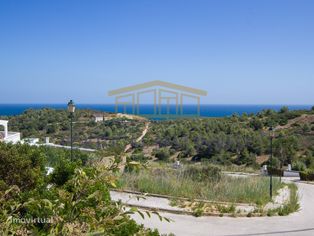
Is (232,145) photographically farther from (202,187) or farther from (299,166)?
(202,187)

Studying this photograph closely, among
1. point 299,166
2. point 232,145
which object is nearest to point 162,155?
point 232,145

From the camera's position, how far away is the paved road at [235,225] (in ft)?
27.1

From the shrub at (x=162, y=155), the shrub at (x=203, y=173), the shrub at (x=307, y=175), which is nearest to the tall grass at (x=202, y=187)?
the shrub at (x=203, y=173)

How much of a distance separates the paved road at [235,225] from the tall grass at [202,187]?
1.48 m

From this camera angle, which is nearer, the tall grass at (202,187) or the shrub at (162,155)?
the tall grass at (202,187)

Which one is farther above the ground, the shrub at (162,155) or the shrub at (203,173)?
the shrub at (203,173)

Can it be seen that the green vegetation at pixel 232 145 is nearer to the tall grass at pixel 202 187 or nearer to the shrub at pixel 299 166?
the shrub at pixel 299 166

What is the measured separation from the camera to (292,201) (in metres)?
11.4

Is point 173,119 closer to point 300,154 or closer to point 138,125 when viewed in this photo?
point 138,125

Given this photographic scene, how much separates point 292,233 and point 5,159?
20.8 ft

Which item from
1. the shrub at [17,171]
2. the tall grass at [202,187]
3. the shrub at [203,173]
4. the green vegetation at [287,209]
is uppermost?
the shrub at [17,171]

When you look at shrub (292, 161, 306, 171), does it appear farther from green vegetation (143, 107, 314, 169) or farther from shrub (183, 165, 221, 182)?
shrub (183, 165, 221, 182)

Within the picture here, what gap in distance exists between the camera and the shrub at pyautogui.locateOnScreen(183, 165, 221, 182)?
12836 millimetres

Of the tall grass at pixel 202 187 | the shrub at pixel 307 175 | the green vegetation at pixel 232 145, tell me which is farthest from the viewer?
the green vegetation at pixel 232 145
